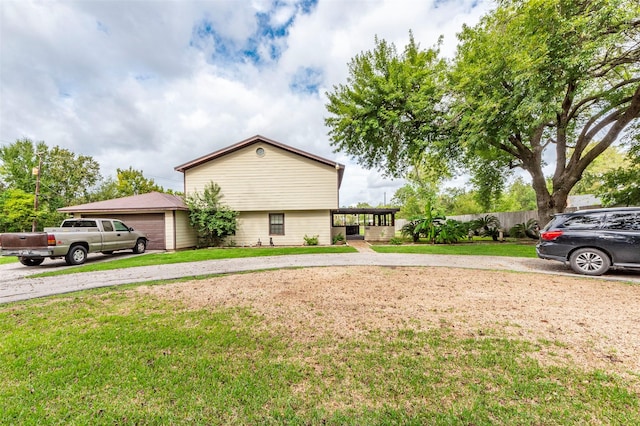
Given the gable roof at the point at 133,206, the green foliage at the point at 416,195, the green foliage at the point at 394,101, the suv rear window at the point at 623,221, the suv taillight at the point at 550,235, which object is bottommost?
the suv taillight at the point at 550,235

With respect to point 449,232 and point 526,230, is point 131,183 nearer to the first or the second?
point 449,232

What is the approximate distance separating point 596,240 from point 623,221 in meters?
0.74

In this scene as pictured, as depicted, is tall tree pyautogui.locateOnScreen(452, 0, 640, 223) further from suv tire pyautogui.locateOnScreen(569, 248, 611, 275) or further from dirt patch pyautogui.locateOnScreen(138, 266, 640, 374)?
dirt patch pyautogui.locateOnScreen(138, 266, 640, 374)

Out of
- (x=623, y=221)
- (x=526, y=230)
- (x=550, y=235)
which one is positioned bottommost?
(x=526, y=230)

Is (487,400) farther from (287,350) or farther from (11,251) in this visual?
(11,251)

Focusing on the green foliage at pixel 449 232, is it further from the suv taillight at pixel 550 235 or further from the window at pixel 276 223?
the window at pixel 276 223

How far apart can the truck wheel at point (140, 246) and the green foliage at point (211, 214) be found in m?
2.46

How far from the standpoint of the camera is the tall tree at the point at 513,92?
26.4 ft

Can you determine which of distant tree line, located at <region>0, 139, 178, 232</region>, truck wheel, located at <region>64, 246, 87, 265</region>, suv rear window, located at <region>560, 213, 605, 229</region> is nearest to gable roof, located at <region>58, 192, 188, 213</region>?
truck wheel, located at <region>64, 246, 87, 265</region>

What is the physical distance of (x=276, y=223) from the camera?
1494 centimetres

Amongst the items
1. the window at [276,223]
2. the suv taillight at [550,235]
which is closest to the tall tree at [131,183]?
the window at [276,223]

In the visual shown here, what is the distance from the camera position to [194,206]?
1386 centimetres

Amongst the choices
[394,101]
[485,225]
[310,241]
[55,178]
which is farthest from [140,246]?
[55,178]

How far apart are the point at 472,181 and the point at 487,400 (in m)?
21.2
